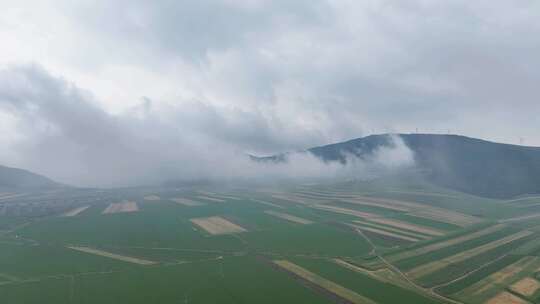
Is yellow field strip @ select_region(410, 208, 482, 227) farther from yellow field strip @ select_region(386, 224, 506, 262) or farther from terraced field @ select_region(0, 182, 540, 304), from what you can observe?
yellow field strip @ select_region(386, 224, 506, 262)

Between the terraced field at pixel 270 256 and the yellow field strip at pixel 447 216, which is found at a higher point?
the yellow field strip at pixel 447 216

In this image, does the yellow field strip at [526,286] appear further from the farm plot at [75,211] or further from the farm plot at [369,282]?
the farm plot at [75,211]

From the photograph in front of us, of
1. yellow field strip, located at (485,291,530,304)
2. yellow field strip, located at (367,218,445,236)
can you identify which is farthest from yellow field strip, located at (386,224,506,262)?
yellow field strip, located at (485,291,530,304)

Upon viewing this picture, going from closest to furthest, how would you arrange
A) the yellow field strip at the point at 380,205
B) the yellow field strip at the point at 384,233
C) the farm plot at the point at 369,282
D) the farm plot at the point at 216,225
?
the farm plot at the point at 369,282 < the yellow field strip at the point at 384,233 < the farm plot at the point at 216,225 < the yellow field strip at the point at 380,205

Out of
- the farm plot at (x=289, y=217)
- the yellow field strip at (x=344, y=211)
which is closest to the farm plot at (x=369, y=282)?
the farm plot at (x=289, y=217)

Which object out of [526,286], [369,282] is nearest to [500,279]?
[526,286]

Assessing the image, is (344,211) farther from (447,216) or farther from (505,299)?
(505,299)

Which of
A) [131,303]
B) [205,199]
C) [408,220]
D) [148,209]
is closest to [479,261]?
[408,220]
